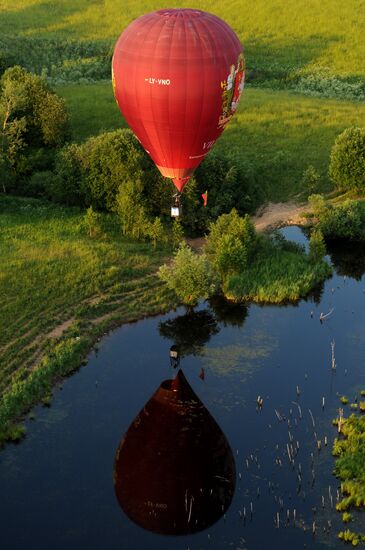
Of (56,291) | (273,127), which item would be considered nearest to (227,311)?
(56,291)

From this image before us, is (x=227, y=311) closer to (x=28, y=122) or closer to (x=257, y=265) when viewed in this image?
(x=257, y=265)

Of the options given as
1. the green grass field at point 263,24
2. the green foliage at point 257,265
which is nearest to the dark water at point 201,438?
the green foliage at point 257,265

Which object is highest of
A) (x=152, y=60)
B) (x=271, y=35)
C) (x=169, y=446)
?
(x=152, y=60)

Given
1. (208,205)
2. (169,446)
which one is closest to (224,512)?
(169,446)

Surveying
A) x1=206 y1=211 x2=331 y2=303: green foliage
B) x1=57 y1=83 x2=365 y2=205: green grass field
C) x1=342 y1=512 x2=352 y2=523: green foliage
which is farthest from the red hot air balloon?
x1=342 y1=512 x2=352 y2=523: green foliage

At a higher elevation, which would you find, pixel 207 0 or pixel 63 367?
pixel 207 0

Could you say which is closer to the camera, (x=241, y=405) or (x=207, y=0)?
(x=241, y=405)

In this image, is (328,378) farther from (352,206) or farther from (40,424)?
(352,206)
